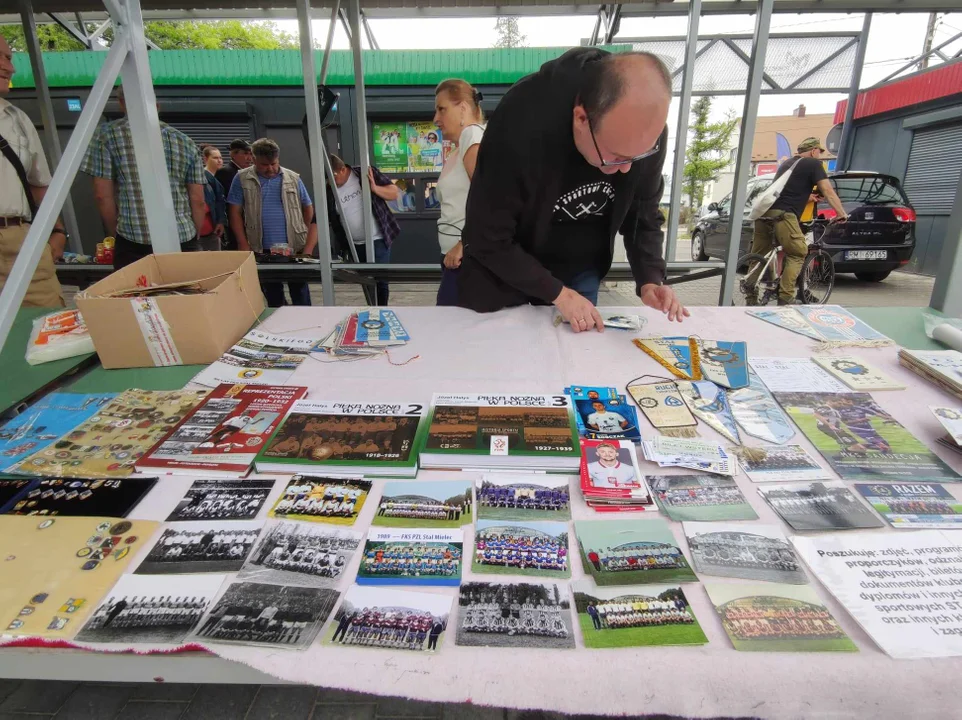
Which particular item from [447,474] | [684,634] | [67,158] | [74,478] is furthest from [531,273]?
[67,158]

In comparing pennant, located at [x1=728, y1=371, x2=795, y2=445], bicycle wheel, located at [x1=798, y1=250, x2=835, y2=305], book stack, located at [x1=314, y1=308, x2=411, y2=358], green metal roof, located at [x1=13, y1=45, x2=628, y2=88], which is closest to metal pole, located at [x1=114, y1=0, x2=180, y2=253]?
book stack, located at [x1=314, y1=308, x2=411, y2=358]

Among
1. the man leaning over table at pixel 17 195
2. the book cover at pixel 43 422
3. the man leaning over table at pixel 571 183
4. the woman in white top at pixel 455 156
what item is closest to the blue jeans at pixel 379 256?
the woman in white top at pixel 455 156

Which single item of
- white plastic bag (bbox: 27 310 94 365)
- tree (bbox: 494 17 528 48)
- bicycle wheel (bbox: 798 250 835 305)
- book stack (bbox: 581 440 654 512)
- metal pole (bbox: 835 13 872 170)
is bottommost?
bicycle wheel (bbox: 798 250 835 305)

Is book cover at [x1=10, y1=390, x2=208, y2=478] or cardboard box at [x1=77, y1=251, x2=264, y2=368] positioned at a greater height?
cardboard box at [x1=77, y1=251, x2=264, y2=368]

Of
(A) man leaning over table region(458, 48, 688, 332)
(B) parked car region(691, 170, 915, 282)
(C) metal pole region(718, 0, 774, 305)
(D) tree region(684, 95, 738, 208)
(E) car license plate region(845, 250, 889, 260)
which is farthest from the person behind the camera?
(D) tree region(684, 95, 738, 208)

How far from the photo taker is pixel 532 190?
1.45 metres

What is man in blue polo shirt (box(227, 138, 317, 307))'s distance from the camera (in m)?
3.99

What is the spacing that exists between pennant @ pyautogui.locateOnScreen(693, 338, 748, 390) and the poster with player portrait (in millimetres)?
115

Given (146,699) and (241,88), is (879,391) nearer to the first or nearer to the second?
(146,699)

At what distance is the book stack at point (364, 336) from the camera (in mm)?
1528

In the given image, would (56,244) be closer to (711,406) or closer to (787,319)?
(711,406)

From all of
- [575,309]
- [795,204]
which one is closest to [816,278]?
[795,204]

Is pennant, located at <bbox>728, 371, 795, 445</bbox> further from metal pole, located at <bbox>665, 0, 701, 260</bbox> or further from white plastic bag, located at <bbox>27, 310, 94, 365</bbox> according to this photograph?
metal pole, located at <bbox>665, 0, 701, 260</bbox>

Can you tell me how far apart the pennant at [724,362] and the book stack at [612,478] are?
45 cm
